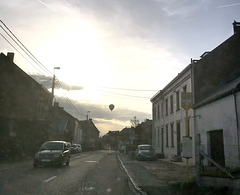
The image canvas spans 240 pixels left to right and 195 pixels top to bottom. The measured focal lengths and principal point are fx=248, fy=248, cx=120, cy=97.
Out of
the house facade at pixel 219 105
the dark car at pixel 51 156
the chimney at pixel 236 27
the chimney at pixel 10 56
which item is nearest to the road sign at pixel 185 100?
the house facade at pixel 219 105

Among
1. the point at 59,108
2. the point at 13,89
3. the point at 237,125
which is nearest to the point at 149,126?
the point at 59,108

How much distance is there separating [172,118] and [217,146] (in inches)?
428

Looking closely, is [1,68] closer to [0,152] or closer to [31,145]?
[0,152]

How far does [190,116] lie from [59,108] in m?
47.1

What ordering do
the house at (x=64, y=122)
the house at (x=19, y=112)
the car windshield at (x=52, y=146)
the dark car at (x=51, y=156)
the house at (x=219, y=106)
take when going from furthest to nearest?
the house at (x=64, y=122)
the house at (x=19, y=112)
the car windshield at (x=52, y=146)
the dark car at (x=51, y=156)
the house at (x=219, y=106)

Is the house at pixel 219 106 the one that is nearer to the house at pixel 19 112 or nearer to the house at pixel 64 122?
the house at pixel 19 112

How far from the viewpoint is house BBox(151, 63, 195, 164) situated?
20.4m

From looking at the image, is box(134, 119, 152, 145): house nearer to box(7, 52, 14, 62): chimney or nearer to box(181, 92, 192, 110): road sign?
box(7, 52, 14, 62): chimney

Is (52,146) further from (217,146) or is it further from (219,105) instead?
(219,105)

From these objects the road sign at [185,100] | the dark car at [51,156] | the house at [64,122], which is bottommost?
the dark car at [51,156]

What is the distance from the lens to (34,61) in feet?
63.3

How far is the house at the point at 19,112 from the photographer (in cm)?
2309

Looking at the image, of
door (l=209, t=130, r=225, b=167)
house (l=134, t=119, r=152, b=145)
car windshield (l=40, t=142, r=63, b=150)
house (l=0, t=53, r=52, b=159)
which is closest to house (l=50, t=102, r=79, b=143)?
house (l=134, t=119, r=152, b=145)

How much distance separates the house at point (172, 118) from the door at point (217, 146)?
3.24m
